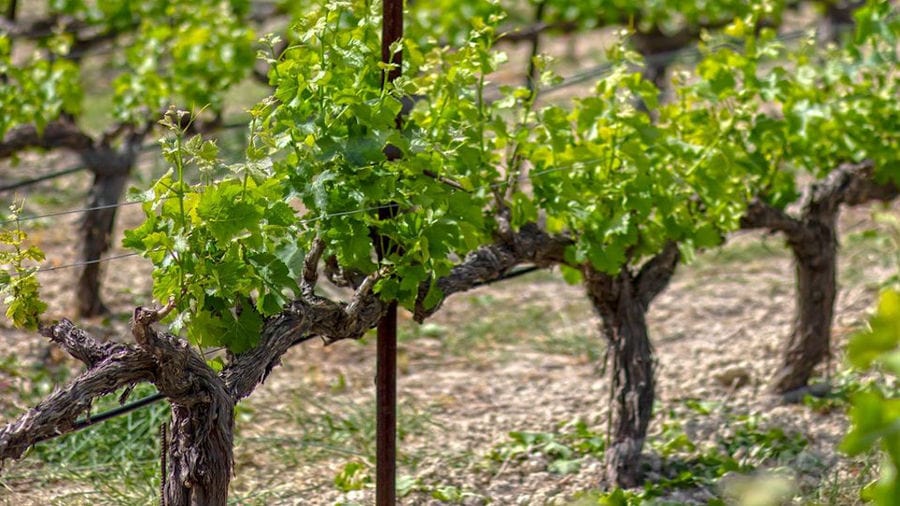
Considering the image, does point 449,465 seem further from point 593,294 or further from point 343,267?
point 343,267

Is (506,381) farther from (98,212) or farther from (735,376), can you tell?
(98,212)

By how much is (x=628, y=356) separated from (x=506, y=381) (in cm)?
119

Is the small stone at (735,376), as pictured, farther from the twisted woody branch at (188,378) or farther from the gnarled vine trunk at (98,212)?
the gnarled vine trunk at (98,212)

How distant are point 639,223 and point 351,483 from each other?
1.18m

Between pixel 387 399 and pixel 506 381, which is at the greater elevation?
pixel 506 381

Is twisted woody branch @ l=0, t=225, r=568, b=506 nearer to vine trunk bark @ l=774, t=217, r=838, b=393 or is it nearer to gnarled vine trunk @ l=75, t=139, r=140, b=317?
vine trunk bark @ l=774, t=217, r=838, b=393

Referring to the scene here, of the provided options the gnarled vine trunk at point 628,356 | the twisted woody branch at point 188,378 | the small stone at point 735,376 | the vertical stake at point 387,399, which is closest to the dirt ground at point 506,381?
the small stone at point 735,376

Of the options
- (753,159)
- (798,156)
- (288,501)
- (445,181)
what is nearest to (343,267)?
(445,181)

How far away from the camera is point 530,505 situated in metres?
3.76

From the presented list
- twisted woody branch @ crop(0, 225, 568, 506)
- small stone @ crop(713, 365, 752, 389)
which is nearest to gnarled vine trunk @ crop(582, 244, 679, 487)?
small stone @ crop(713, 365, 752, 389)

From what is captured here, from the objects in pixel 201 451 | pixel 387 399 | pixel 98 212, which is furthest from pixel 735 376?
pixel 98 212

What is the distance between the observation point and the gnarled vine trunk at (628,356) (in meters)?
3.87

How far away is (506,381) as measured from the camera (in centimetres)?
505

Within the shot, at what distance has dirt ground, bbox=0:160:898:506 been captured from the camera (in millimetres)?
3932
